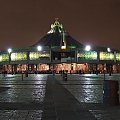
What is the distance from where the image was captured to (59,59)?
13050cm

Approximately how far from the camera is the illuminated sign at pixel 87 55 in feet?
441

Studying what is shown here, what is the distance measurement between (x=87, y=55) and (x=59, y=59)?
45.8 ft

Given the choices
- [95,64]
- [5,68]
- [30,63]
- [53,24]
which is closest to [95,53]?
[95,64]

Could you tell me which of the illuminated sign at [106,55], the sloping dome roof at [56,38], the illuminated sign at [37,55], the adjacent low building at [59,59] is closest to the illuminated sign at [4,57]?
the adjacent low building at [59,59]

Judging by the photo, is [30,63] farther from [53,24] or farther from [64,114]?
[64,114]

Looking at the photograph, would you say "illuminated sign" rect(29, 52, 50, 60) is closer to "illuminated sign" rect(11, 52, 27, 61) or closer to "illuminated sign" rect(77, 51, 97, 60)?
"illuminated sign" rect(11, 52, 27, 61)

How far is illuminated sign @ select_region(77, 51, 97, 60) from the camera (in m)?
134

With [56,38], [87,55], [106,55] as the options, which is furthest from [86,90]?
[56,38]

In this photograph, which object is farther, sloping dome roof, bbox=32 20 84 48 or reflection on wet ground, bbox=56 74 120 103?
sloping dome roof, bbox=32 20 84 48

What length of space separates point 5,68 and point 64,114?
140241 millimetres

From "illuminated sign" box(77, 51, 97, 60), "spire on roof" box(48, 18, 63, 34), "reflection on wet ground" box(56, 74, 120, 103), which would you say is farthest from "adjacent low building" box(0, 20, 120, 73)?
"reflection on wet ground" box(56, 74, 120, 103)

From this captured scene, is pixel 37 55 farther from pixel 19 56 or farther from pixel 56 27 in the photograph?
pixel 56 27

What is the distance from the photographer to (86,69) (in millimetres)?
135125

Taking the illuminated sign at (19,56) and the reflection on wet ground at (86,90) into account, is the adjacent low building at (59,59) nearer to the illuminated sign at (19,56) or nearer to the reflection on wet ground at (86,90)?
the illuminated sign at (19,56)
